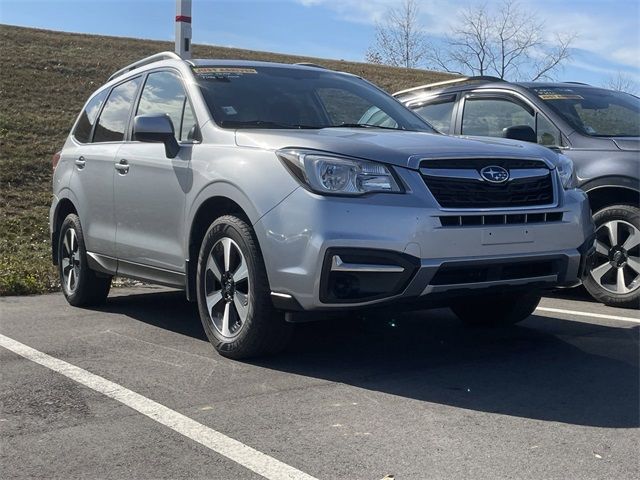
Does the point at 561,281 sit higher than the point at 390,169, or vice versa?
the point at 390,169

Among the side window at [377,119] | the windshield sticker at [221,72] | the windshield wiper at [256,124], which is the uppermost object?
the windshield sticker at [221,72]

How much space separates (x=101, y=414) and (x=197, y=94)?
2.34 m

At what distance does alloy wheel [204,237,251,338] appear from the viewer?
4891 millimetres

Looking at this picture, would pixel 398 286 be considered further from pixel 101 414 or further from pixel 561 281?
pixel 101 414

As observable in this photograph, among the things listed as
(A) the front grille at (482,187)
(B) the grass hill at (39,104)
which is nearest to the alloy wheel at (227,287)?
(A) the front grille at (482,187)

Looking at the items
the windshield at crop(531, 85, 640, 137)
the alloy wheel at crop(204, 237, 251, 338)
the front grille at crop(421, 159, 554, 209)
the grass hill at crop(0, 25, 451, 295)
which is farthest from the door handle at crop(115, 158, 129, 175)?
the windshield at crop(531, 85, 640, 137)

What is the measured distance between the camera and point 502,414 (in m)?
3.99

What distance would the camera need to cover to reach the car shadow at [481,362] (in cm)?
418

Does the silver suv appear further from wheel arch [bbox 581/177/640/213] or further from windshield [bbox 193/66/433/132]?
wheel arch [bbox 581/177/640/213]

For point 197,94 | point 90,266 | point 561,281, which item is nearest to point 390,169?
point 561,281

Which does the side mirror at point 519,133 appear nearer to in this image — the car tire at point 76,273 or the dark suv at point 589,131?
the dark suv at point 589,131

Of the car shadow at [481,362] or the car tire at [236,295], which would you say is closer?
the car shadow at [481,362]

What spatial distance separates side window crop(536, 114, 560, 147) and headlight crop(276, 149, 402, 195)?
305 cm

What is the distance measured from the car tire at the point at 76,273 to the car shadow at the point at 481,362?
1.70 ft
